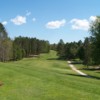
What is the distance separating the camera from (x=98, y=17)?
2186 inches

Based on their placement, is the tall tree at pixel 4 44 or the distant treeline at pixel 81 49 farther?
the tall tree at pixel 4 44

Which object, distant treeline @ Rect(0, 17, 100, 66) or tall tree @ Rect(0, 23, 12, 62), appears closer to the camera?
distant treeline @ Rect(0, 17, 100, 66)

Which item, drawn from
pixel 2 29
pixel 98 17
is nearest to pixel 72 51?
pixel 2 29

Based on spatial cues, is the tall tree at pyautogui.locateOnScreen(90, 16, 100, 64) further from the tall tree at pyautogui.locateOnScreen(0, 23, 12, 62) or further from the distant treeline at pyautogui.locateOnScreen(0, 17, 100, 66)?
Result: the tall tree at pyautogui.locateOnScreen(0, 23, 12, 62)

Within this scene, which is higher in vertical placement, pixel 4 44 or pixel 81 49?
pixel 4 44

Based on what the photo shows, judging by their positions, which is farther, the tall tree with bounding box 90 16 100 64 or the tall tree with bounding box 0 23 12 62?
the tall tree with bounding box 0 23 12 62

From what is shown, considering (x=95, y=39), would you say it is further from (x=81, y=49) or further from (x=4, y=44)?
(x=81, y=49)

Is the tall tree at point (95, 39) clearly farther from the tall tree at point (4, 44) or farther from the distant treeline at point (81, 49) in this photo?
the tall tree at point (4, 44)

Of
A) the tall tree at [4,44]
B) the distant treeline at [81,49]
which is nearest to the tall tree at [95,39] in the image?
the distant treeline at [81,49]

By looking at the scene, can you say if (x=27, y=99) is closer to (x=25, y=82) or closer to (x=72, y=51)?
(x=25, y=82)

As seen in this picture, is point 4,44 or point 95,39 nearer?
point 95,39

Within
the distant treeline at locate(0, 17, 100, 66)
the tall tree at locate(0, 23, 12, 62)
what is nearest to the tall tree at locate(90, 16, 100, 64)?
the distant treeline at locate(0, 17, 100, 66)

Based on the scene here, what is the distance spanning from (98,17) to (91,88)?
1346 inches

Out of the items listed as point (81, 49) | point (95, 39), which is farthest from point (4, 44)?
point (95, 39)
